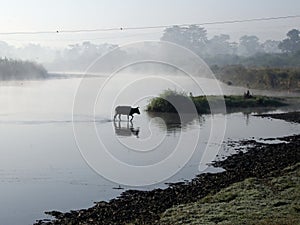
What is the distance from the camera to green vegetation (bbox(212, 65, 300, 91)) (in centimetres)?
6328

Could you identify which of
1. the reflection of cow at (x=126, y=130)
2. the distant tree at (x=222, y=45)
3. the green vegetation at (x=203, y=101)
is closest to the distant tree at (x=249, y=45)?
the distant tree at (x=222, y=45)

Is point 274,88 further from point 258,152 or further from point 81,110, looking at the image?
point 258,152

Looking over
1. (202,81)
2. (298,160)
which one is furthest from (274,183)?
(202,81)

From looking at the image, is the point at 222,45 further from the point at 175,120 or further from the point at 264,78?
the point at 175,120

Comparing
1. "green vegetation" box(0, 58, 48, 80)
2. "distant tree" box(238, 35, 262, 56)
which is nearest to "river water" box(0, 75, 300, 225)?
"green vegetation" box(0, 58, 48, 80)

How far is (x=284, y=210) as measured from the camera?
9.88m

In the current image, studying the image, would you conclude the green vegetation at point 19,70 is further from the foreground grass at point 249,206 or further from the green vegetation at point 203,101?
the foreground grass at point 249,206

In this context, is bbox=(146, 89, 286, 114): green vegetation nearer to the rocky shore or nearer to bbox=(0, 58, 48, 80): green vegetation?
the rocky shore

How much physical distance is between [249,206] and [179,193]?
3041 mm

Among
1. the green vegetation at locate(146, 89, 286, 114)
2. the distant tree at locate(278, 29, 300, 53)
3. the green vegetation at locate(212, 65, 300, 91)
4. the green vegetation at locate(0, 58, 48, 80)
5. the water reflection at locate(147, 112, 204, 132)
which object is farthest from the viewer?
the distant tree at locate(278, 29, 300, 53)

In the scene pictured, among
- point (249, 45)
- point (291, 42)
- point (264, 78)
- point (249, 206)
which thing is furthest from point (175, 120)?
point (249, 45)

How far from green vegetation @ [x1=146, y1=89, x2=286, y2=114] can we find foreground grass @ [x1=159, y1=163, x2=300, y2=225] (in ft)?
79.8

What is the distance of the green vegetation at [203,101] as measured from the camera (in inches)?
1484

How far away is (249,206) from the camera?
10.6m
